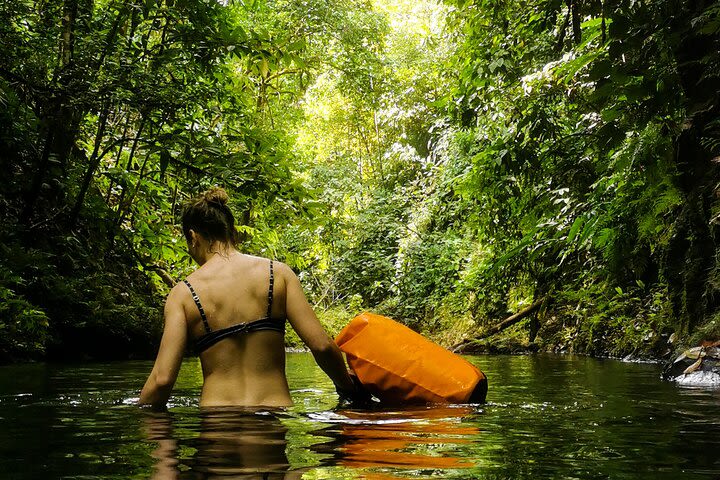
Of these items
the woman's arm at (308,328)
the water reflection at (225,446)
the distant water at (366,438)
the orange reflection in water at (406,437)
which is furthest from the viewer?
the woman's arm at (308,328)

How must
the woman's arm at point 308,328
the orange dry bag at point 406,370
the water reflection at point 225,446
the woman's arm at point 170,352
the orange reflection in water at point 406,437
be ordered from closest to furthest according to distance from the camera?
the water reflection at point 225,446 < the orange reflection in water at point 406,437 < the woman's arm at point 170,352 < the woman's arm at point 308,328 < the orange dry bag at point 406,370

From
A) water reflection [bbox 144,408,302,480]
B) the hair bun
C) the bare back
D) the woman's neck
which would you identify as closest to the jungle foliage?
the hair bun

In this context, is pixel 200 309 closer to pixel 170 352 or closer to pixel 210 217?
pixel 170 352

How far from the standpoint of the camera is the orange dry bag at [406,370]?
432 cm

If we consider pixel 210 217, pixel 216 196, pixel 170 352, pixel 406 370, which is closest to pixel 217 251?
pixel 210 217

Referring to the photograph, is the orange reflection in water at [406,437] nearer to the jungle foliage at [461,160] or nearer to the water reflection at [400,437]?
the water reflection at [400,437]

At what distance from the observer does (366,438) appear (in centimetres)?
305

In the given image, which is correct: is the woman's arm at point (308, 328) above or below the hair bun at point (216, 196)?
below

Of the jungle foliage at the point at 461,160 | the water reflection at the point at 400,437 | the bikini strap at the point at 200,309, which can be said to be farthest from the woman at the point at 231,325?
the jungle foliage at the point at 461,160

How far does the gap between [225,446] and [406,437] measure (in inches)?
30.9

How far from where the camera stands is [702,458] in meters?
2.59

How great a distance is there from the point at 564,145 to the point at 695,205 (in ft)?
5.16

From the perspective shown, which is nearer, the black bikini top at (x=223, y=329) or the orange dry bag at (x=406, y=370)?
the black bikini top at (x=223, y=329)

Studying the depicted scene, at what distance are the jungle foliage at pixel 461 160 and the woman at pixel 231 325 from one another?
5.48 feet
